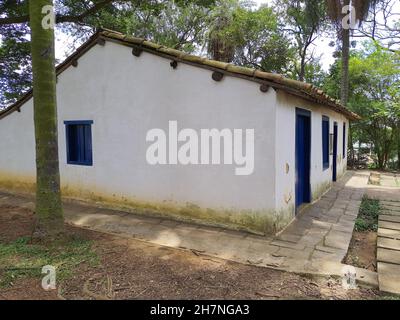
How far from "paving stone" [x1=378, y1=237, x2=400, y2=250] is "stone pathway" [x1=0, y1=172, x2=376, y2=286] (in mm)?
499

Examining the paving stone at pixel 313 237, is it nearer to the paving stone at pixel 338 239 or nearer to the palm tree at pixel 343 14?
the paving stone at pixel 338 239

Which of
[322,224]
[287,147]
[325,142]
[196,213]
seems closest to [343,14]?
[325,142]

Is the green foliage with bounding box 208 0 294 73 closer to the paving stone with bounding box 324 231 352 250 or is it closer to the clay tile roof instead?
the clay tile roof

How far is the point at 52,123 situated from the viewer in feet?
15.8

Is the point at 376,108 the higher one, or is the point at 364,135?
the point at 376,108

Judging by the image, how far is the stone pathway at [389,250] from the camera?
3773 millimetres

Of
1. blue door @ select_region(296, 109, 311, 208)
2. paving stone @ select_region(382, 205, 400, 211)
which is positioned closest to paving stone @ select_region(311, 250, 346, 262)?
blue door @ select_region(296, 109, 311, 208)

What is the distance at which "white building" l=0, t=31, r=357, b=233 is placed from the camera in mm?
5420

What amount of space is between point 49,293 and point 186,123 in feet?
12.4

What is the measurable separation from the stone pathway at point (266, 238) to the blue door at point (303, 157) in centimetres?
36

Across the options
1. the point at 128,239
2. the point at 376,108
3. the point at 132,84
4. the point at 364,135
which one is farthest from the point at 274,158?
the point at 364,135

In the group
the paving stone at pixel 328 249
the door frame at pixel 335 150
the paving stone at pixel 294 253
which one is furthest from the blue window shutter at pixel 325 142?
the paving stone at pixel 294 253

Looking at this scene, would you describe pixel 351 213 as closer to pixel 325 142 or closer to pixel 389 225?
pixel 389 225

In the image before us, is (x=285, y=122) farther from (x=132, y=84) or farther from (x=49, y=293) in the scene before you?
(x=49, y=293)
